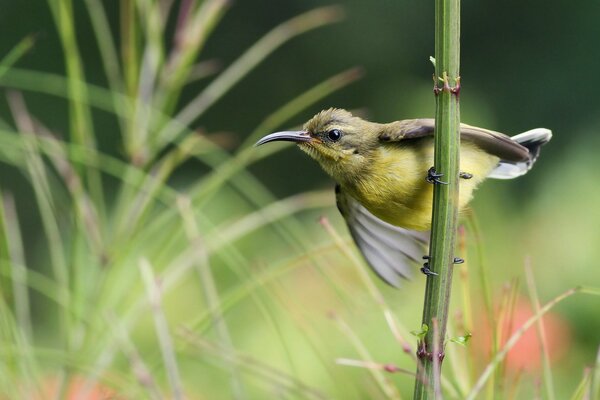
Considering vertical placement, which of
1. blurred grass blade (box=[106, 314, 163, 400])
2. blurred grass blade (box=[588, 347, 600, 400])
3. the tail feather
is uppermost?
the tail feather

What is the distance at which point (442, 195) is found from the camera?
1225mm

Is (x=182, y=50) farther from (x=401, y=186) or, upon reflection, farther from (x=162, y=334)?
(x=162, y=334)

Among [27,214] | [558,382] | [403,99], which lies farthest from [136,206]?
[27,214]

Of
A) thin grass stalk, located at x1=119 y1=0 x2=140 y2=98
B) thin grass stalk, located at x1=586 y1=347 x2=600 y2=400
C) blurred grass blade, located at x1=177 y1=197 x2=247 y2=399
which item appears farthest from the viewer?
thin grass stalk, located at x1=119 y1=0 x2=140 y2=98

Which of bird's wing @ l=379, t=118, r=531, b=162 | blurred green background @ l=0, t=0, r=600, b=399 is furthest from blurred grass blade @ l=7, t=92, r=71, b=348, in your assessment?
bird's wing @ l=379, t=118, r=531, b=162

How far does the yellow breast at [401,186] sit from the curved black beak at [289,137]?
125mm

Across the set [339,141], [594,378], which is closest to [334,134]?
[339,141]

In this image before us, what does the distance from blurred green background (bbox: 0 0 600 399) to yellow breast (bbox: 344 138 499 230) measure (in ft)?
0.29

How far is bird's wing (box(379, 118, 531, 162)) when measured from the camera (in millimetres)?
1789

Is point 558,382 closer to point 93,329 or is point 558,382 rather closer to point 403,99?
point 93,329

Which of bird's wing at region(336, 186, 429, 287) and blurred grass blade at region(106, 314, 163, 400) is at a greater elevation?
bird's wing at region(336, 186, 429, 287)

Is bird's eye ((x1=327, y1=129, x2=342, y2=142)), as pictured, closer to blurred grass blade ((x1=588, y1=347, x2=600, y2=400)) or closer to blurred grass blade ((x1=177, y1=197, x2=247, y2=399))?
blurred grass blade ((x1=177, y1=197, x2=247, y2=399))

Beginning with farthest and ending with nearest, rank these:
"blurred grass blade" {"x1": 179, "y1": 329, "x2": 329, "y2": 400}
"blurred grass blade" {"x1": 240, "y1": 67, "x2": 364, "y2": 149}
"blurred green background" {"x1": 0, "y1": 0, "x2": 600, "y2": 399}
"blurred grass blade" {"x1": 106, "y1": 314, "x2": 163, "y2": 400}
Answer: "blurred grass blade" {"x1": 240, "y1": 67, "x2": 364, "y2": 149} → "blurred green background" {"x1": 0, "y1": 0, "x2": 600, "y2": 399} → "blurred grass blade" {"x1": 179, "y1": 329, "x2": 329, "y2": 400} → "blurred grass blade" {"x1": 106, "y1": 314, "x2": 163, "y2": 400}

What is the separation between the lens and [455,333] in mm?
1559
